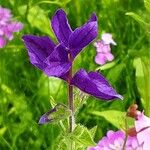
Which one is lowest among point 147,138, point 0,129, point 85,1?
point 0,129

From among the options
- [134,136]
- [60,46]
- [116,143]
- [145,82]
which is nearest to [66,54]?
[60,46]

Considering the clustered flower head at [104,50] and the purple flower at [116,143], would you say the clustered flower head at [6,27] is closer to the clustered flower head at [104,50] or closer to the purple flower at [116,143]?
the clustered flower head at [104,50]

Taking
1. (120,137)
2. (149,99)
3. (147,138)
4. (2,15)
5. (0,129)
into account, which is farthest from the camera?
(2,15)

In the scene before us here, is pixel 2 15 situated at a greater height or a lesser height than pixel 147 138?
greater

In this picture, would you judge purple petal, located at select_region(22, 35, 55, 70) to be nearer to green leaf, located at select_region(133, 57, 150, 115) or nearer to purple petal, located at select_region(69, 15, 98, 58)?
purple petal, located at select_region(69, 15, 98, 58)

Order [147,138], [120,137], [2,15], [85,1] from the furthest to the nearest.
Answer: [85,1] < [2,15] < [120,137] < [147,138]

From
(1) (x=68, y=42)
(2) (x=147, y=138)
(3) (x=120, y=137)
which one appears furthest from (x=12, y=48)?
(1) (x=68, y=42)

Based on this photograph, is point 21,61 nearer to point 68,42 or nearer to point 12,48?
point 12,48

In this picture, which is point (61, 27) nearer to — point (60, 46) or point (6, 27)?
point (60, 46)
